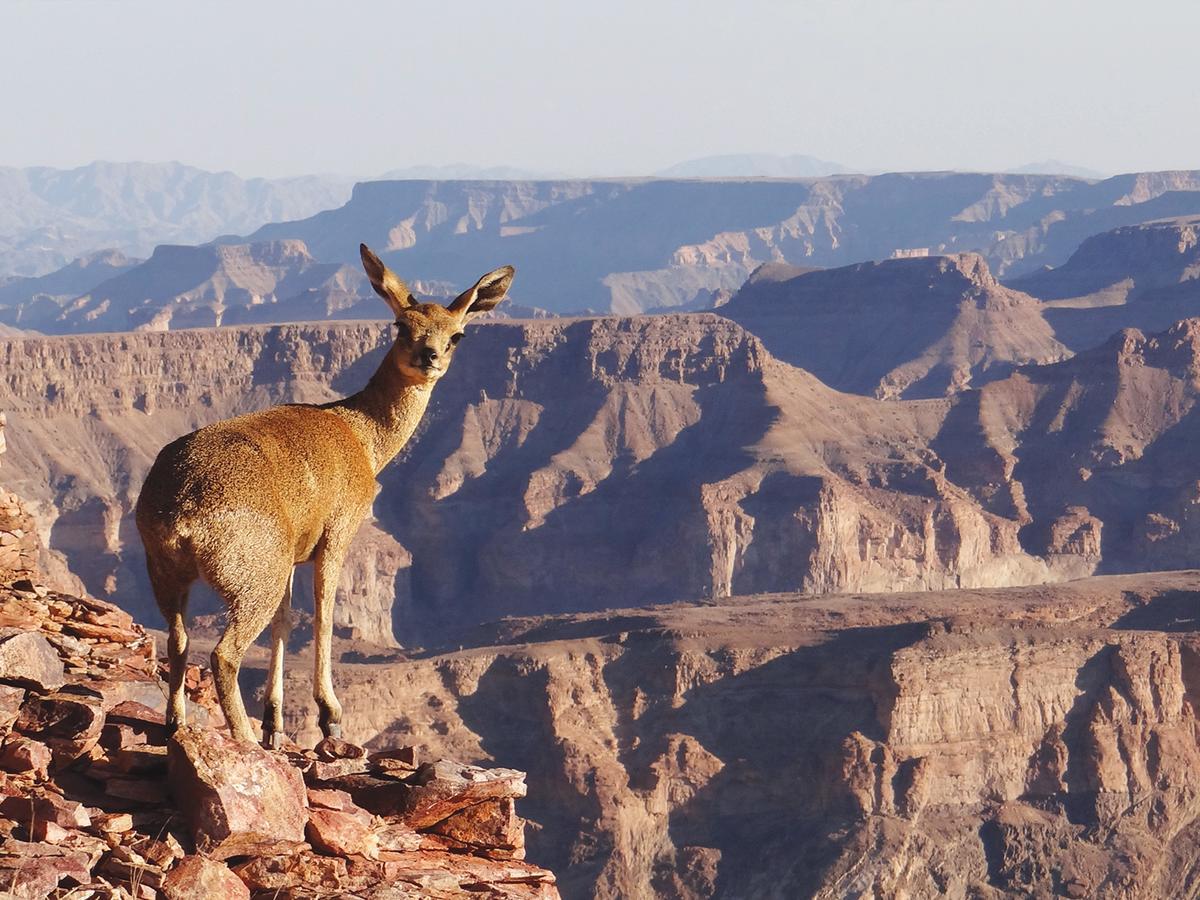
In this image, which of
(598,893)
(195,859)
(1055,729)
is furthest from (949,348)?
(195,859)

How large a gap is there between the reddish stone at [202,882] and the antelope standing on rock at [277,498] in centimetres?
179

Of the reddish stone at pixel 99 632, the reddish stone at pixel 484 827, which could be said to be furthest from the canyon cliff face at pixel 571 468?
the reddish stone at pixel 484 827

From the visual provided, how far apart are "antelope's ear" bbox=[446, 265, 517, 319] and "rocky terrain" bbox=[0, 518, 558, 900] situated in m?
3.39

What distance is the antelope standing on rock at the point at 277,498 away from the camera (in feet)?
41.0

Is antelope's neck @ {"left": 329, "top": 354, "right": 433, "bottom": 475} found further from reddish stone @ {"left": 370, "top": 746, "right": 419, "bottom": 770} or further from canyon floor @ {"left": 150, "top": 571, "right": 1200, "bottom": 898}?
canyon floor @ {"left": 150, "top": 571, "right": 1200, "bottom": 898}

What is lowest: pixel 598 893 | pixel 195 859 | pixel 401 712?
pixel 598 893

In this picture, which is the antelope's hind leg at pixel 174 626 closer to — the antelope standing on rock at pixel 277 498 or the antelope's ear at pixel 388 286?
the antelope standing on rock at pixel 277 498

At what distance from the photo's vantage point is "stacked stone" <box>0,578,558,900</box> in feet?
35.8

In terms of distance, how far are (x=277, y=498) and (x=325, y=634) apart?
153 cm

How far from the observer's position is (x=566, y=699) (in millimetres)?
72312

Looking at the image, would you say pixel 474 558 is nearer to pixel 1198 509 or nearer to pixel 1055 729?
pixel 1198 509

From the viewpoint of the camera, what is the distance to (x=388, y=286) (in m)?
14.5

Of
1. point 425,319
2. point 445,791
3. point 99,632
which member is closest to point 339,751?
point 445,791

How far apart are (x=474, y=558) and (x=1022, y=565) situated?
117ft
